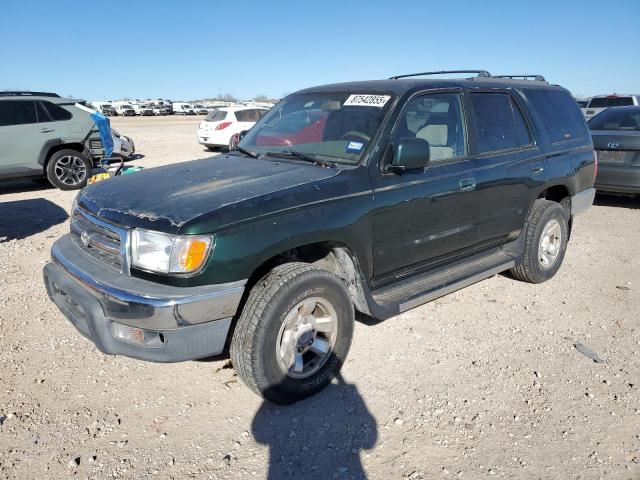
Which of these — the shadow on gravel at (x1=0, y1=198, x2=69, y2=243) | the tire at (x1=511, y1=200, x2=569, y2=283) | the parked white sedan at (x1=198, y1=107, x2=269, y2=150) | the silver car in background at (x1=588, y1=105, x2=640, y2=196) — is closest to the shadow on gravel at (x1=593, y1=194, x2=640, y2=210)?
the silver car in background at (x1=588, y1=105, x2=640, y2=196)

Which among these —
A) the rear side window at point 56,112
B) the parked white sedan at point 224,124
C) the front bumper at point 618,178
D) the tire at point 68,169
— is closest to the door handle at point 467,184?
the front bumper at point 618,178

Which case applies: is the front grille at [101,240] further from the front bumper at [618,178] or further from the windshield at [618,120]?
the windshield at [618,120]

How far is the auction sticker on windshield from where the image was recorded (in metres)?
3.65

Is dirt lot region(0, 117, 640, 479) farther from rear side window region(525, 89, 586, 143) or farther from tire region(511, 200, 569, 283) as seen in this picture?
rear side window region(525, 89, 586, 143)

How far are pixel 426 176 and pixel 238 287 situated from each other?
1683 millimetres

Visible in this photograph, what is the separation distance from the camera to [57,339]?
153 inches

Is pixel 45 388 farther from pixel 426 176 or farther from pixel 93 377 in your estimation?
pixel 426 176

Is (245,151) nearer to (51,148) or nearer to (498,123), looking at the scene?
(498,123)

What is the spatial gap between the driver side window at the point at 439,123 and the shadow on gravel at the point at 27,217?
554 cm

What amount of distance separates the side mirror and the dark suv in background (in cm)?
1

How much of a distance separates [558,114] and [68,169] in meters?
8.81

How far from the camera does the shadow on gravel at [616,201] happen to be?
8.71 meters

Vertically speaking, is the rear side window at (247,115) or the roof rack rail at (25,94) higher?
the roof rack rail at (25,94)

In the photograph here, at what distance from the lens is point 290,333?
304 cm
